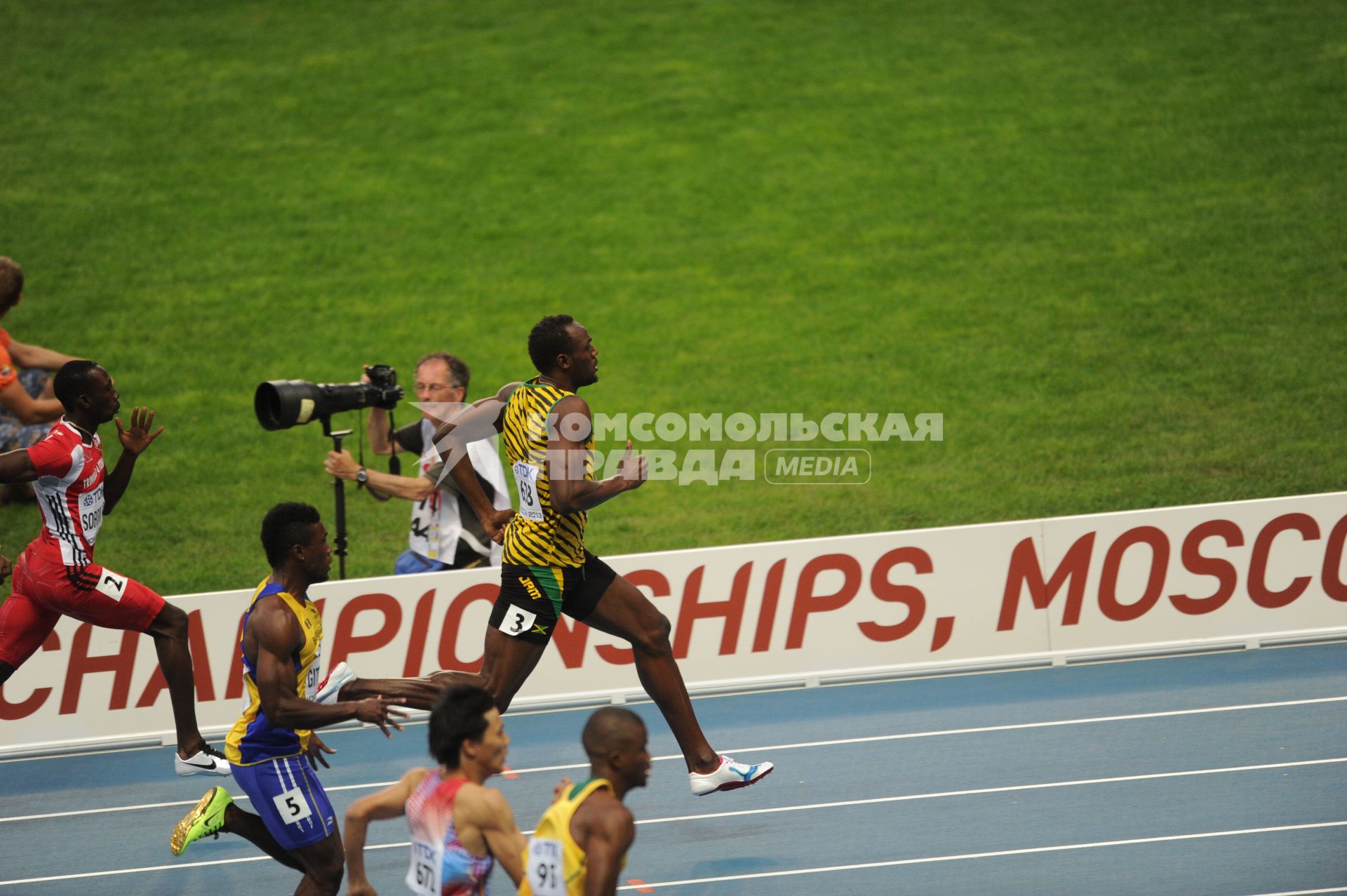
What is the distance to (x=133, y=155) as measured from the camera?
16141mm

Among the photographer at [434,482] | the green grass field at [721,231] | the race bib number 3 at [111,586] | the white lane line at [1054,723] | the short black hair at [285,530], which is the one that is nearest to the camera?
the short black hair at [285,530]

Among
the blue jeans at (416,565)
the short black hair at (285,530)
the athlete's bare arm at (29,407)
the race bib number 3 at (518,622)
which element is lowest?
the blue jeans at (416,565)

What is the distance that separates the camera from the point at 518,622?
217 inches

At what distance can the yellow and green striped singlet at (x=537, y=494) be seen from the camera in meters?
5.46

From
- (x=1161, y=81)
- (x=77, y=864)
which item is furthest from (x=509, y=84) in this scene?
(x=77, y=864)

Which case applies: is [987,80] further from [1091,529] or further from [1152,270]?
[1091,529]

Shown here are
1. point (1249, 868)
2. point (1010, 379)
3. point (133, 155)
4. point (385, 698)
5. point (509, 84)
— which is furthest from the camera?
point (509, 84)

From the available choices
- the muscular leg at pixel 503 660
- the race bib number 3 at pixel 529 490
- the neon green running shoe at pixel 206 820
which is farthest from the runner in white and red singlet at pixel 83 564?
the race bib number 3 at pixel 529 490

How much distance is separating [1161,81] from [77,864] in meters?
15.1

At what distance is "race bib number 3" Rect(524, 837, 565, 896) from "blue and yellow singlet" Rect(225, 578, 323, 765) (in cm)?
131

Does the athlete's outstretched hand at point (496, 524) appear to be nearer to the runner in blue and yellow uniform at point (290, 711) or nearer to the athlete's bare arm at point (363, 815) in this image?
the runner in blue and yellow uniform at point (290, 711)

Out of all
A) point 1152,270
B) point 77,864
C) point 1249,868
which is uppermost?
point 1152,270

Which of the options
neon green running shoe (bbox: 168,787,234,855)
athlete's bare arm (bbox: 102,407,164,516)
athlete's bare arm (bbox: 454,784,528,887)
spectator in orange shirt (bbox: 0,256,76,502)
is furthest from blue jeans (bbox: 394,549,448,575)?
athlete's bare arm (bbox: 454,784,528,887)

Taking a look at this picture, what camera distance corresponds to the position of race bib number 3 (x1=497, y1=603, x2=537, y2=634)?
550 centimetres
